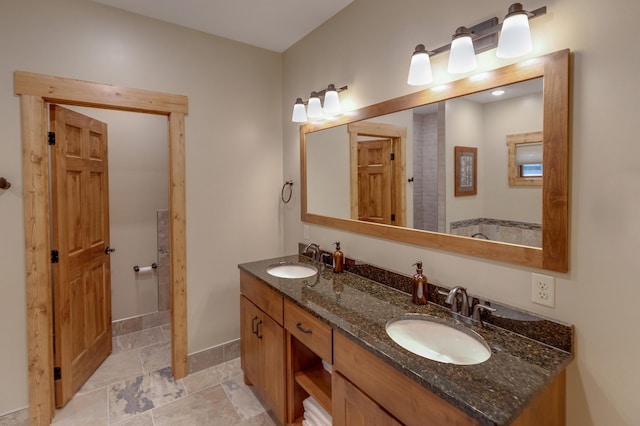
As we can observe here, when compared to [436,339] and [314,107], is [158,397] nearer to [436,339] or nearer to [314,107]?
[436,339]

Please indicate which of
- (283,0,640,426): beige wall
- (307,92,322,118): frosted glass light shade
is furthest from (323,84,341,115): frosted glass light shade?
(283,0,640,426): beige wall

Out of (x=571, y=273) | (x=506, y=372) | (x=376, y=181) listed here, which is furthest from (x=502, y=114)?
(x=506, y=372)

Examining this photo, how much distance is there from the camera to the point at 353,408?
131cm

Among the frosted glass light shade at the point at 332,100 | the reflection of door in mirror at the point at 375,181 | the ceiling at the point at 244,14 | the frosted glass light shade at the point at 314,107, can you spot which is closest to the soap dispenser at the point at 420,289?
the reflection of door in mirror at the point at 375,181

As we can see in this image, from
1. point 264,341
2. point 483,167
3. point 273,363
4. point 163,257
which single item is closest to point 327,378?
point 273,363

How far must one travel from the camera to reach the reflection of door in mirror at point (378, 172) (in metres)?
1.88

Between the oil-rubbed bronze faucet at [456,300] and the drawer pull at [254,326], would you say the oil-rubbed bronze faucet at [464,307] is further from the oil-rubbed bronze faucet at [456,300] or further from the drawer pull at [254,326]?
the drawer pull at [254,326]

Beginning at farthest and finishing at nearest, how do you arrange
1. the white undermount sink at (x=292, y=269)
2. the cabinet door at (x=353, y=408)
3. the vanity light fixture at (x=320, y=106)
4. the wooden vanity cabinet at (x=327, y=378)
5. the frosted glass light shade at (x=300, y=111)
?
the frosted glass light shade at (x=300, y=111), the white undermount sink at (x=292, y=269), the vanity light fixture at (x=320, y=106), the cabinet door at (x=353, y=408), the wooden vanity cabinet at (x=327, y=378)

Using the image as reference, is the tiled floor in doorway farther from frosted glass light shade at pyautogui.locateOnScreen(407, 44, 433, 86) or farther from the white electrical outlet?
frosted glass light shade at pyautogui.locateOnScreen(407, 44, 433, 86)

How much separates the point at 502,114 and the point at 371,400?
1.27 m

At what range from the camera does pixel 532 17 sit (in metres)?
1.22

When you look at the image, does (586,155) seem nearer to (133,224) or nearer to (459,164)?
(459,164)

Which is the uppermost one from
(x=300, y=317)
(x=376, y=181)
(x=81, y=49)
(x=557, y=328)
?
(x=81, y=49)

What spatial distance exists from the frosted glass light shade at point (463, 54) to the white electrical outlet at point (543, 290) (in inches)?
35.2
